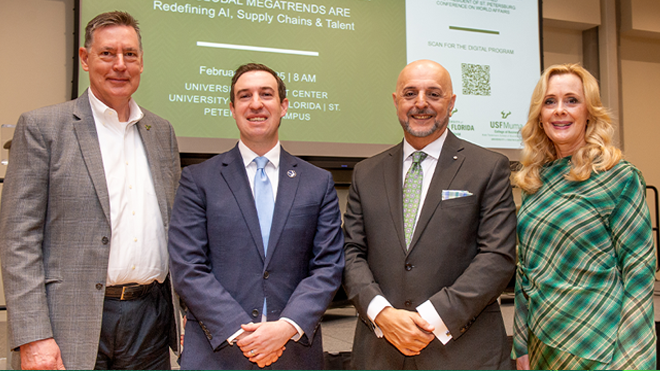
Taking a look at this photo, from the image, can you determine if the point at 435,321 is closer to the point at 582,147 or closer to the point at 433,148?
the point at 433,148

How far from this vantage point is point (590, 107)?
6.18ft

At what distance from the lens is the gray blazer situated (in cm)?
161

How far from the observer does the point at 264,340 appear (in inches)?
59.7

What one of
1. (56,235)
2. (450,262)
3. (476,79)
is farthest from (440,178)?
(476,79)

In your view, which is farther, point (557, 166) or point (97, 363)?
point (557, 166)

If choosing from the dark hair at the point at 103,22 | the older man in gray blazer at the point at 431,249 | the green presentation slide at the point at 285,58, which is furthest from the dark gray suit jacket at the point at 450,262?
the green presentation slide at the point at 285,58

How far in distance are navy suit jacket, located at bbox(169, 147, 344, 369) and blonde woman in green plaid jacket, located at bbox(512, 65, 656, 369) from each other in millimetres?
753

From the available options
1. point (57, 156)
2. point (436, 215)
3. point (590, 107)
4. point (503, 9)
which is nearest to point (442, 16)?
point (503, 9)

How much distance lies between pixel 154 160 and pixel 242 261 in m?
0.60

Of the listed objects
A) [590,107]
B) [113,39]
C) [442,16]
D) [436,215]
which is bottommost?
[436,215]

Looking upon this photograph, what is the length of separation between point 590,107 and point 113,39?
5.95ft

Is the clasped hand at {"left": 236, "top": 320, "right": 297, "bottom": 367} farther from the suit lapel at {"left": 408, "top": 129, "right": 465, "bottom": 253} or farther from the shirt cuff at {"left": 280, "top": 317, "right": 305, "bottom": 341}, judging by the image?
the suit lapel at {"left": 408, "top": 129, "right": 465, "bottom": 253}

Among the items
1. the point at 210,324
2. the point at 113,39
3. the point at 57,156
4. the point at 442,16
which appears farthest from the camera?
the point at 442,16

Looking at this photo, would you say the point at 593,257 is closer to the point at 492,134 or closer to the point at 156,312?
the point at 156,312
